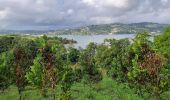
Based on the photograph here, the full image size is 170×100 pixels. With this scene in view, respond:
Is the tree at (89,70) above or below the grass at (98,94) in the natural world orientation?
above

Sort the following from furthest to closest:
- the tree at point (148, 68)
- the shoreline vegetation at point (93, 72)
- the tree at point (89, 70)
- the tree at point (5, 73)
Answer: the tree at point (89, 70) → the tree at point (5, 73) → the shoreline vegetation at point (93, 72) → the tree at point (148, 68)

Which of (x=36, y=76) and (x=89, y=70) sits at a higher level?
(x=36, y=76)

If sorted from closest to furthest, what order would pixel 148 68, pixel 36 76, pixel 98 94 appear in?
pixel 148 68, pixel 36 76, pixel 98 94

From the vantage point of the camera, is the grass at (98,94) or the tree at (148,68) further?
the grass at (98,94)

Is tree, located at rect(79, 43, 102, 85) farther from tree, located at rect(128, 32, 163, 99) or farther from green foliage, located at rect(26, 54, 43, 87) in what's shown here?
tree, located at rect(128, 32, 163, 99)

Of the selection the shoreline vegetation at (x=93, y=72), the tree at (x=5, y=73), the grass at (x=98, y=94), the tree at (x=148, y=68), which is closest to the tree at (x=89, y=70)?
the shoreline vegetation at (x=93, y=72)

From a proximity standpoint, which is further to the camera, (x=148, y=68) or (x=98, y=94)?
(x=98, y=94)

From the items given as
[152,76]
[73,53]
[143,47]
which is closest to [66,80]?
[143,47]

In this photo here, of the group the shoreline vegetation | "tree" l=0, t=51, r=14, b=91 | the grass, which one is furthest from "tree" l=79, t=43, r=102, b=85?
"tree" l=0, t=51, r=14, b=91

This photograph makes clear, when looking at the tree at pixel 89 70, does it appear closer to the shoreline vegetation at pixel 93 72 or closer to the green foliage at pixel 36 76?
the shoreline vegetation at pixel 93 72

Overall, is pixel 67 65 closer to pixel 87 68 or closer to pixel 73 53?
pixel 87 68

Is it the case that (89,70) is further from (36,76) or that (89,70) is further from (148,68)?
(148,68)

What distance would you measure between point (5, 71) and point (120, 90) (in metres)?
24.7

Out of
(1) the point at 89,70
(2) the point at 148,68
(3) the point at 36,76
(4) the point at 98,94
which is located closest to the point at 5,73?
A: (3) the point at 36,76
